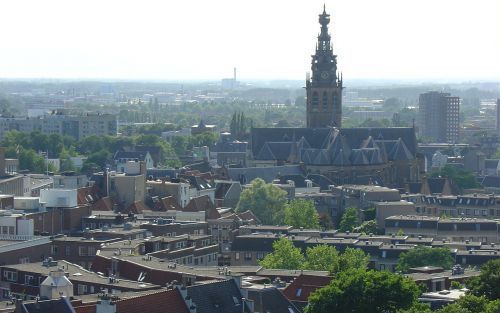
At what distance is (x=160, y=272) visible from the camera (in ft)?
235

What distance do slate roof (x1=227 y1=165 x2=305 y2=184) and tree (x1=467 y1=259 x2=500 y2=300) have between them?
74.1m

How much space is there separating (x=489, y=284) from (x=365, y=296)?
753 centimetres

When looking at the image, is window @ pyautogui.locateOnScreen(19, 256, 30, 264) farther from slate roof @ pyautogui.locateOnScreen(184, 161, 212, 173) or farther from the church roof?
the church roof

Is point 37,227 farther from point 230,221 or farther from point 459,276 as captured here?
point 459,276

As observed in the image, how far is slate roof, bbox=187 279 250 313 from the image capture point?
2431 inches

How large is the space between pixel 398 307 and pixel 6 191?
56.2 metres

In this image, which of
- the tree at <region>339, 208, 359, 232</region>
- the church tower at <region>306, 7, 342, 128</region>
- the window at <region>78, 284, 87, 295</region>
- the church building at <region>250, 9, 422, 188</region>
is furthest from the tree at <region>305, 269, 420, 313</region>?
the church tower at <region>306, 7, 342, 128</region>

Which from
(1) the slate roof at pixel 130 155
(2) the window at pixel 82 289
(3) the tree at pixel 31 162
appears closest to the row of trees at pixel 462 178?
(1) the slate roof at pixel 130 155

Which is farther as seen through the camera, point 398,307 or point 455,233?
point 455,233

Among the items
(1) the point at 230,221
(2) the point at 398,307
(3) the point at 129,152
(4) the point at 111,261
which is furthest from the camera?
(3) the point at 129,152

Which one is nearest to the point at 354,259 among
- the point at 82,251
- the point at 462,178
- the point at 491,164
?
the point at 82,251

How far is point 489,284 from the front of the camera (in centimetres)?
6700

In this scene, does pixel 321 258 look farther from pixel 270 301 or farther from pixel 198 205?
pixel 198 205

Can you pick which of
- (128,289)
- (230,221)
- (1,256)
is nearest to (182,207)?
(230,221)
